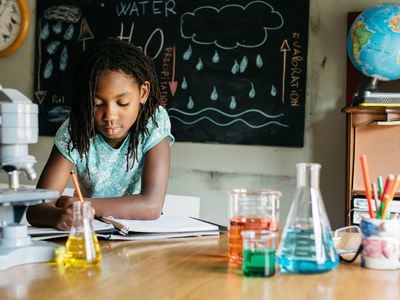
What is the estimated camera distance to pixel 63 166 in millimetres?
1739

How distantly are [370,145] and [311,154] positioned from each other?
48 cm

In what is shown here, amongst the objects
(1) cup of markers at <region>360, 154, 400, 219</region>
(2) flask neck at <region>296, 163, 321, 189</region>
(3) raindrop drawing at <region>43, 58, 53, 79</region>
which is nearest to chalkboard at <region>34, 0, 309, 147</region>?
(3) raindrop drawing at <region>43, 58, 53, 79</region>

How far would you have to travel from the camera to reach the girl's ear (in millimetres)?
1747

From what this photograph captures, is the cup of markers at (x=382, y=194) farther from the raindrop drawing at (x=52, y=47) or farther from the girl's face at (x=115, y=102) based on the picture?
the raindrop drawing at (x=52, y=47)

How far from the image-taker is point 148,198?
5.29 feet

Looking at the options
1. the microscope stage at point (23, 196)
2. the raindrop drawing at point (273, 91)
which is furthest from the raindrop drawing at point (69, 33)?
the microscope stage at point (23, 196)

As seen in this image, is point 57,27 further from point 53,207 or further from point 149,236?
point 149,236

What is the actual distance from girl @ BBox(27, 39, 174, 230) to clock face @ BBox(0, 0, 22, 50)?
220 cm

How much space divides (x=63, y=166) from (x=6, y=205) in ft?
2.17

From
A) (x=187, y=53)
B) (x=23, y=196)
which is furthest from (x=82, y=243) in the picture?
(x=187, y=53)

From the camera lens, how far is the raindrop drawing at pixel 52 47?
144 inches

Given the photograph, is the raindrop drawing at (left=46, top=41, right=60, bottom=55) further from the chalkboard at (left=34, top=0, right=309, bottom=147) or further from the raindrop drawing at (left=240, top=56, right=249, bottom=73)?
the raindrop drawing at (left=240, top=56, right=249, bottom=73)

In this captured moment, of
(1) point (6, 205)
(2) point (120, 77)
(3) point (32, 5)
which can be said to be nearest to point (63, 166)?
(2) point (120, 77)

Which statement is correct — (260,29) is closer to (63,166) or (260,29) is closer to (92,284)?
(63,166)
